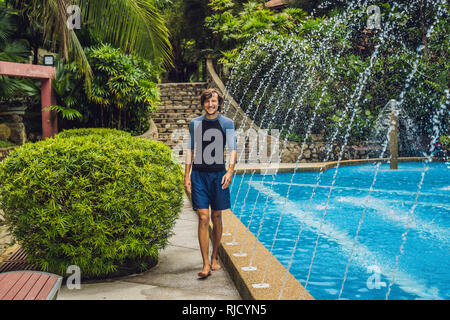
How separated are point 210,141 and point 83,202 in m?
1.31

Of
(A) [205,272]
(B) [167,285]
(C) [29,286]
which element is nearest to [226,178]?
(A) [205,272]

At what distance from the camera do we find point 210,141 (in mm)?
4164

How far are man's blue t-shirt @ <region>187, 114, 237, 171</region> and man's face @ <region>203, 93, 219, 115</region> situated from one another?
10 centimetres

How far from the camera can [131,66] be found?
13117mm

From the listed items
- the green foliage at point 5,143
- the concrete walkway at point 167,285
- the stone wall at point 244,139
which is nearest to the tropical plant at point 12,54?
the green foliage at point 5,143

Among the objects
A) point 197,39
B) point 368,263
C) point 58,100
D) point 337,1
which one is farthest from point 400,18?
point 368,263

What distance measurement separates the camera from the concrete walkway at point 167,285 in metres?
3.59

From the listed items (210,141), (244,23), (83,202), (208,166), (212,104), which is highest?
(244,23)

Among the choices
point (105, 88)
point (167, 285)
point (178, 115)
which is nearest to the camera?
point (167, 285)

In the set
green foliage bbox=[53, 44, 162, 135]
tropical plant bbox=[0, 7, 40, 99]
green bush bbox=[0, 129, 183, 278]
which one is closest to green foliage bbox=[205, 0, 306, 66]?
green foliage bbox=[53, 44, 162, 135]

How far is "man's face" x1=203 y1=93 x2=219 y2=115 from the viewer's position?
4.08m

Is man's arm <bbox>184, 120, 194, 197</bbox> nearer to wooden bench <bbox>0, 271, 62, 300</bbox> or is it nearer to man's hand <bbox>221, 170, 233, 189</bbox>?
man's hand <bbox>221, 170, 233, 189</bbox>

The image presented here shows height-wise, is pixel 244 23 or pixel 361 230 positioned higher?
pixel 244 23

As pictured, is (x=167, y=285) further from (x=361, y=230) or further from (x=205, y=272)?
(x=361, y=230)
